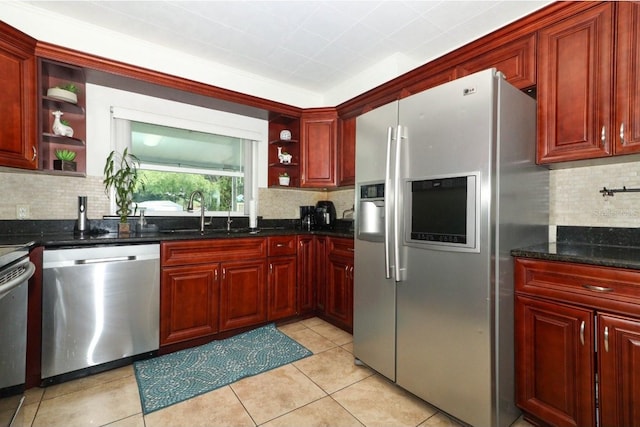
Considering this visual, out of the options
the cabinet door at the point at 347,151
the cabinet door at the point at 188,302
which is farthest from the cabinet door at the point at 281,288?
the cabinet door at the point at 347,151

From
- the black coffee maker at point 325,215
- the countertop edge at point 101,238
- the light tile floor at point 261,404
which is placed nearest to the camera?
the light tile floor at point 261,404

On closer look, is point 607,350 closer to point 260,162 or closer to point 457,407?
point 457,407

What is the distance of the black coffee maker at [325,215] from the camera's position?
3.47 metres

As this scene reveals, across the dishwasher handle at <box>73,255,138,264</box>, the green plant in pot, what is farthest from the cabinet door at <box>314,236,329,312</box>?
the green plant in pot

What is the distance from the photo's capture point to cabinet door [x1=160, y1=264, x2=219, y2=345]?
87.1 inches

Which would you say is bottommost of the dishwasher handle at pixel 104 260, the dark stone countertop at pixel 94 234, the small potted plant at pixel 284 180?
the dishwasher handle at pixel 104 260

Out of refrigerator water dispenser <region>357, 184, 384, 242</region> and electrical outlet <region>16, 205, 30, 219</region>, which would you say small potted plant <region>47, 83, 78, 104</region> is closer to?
electrical outlet <region>16, 205, 30, 219</region>

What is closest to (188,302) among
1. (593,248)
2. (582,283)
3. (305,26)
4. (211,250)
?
(211,250)

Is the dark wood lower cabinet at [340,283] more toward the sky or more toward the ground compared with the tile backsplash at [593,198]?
more toward the ground

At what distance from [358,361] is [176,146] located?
8.79 feet

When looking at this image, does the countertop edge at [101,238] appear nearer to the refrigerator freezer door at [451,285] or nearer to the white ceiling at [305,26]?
the refrigerator freezer door at [451,285]

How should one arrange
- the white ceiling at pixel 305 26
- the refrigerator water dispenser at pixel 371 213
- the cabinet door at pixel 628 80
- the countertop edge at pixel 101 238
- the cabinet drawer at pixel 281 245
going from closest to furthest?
the cabinet door at pixel 628 80
the countertop edge at pixel 101 238
the refrigerator water dispenser at pixel 371 213
the white ceiling at pixel 305 26
the cabinet drawer at pixel 281 245

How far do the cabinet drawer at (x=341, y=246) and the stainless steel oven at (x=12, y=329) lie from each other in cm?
207

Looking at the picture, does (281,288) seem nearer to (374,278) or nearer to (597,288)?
(374,278)
